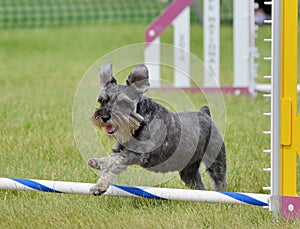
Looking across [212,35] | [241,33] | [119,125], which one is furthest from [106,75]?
[212,35]

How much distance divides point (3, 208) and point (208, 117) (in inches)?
40.4

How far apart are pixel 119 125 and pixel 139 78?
223mm

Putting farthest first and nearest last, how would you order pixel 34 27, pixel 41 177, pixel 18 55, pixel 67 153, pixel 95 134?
pixel 34 27 < pixel 18 55 < pixel 67 153 < pixel 41 177 < pixel 95 134

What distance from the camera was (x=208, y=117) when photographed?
3629 mm

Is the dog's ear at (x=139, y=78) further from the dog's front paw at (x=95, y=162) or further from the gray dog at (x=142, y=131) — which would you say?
the dog's front paw at (x=95, y=162)

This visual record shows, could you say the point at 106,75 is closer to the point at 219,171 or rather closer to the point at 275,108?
the point at 275,108

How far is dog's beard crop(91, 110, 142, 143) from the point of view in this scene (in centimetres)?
317

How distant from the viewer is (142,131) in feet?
10.9

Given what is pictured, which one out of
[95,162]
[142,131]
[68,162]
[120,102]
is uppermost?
[120,102]

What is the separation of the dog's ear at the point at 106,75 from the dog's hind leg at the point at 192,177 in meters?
0.68

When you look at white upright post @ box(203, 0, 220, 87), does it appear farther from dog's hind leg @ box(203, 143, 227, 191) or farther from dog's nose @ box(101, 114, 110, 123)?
dog's nose @ box(101, 114, 110, 123)

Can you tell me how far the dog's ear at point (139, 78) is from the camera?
3238 mm

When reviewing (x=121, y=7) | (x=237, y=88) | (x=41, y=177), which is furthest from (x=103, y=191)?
(x=121, y=7)

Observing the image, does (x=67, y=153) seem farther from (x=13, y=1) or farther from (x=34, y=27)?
(x=13, y=1)
